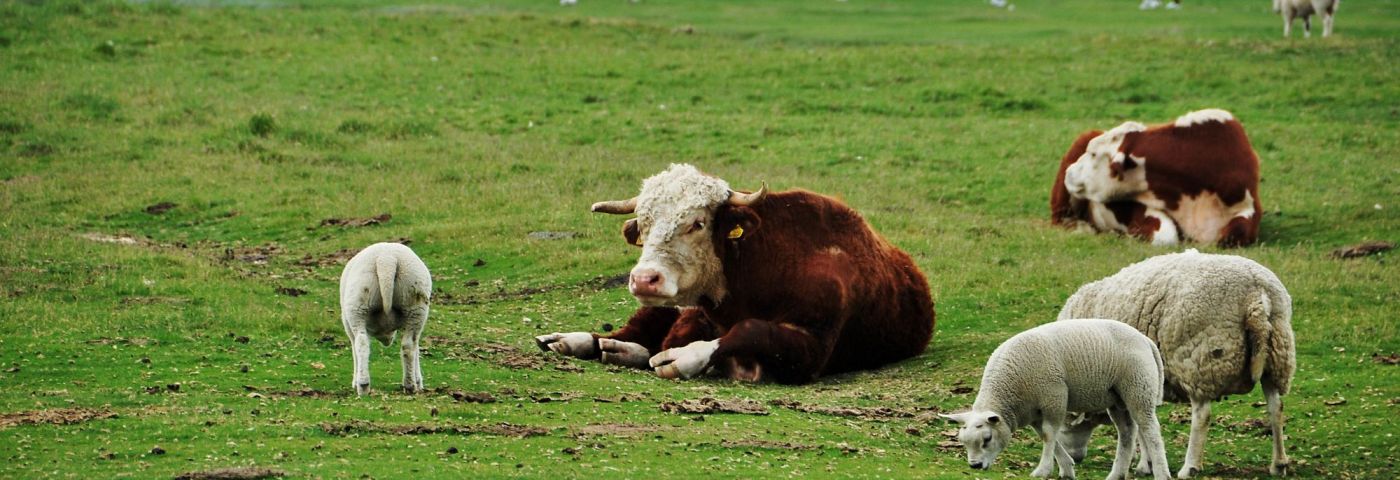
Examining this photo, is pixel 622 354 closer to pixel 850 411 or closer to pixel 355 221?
pixel 850 411

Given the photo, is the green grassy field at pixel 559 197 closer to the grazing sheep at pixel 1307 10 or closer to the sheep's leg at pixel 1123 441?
the grazing sheep at pixel 1307 10

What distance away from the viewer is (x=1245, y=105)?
111ft

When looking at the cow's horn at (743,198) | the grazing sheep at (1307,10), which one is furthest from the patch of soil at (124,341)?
the grazing sheep at (1307,10)

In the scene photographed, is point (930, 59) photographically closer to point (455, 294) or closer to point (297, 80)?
point (297, 80)

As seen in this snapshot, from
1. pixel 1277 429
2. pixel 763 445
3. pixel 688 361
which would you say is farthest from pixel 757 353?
pixel 1277 429

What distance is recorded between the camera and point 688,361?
15500 millimetres

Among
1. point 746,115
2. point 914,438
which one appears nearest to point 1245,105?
point 746,115

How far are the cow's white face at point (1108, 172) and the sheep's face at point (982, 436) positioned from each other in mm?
14747

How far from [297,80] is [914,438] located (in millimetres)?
26295

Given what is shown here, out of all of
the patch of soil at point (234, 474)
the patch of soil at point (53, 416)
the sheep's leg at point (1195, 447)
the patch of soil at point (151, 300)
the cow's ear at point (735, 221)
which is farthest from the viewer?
the patch of soil at point (151, 300)

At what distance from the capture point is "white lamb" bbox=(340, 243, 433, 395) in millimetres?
13016

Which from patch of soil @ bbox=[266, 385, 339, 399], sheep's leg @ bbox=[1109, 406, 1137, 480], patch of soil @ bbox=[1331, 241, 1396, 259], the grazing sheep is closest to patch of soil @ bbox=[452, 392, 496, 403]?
patch of soil @ bbox=[266, 385, 339, 399]

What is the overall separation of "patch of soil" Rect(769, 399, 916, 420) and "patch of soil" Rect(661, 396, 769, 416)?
1.02ft

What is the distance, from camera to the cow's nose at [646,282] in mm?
15156
